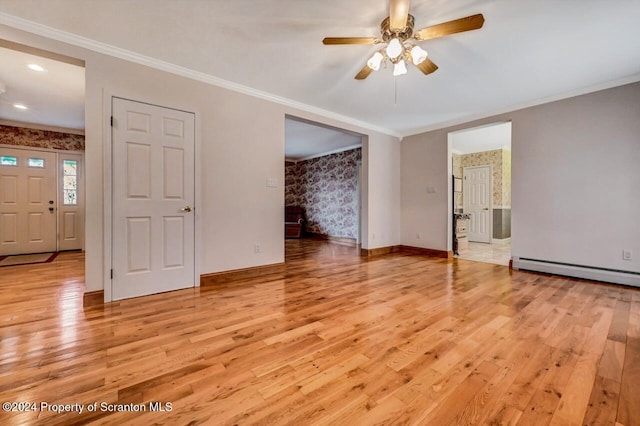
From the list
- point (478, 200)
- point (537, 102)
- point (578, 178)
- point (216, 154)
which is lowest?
point (478, 200)

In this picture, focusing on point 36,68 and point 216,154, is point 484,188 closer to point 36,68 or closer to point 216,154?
point 216,154

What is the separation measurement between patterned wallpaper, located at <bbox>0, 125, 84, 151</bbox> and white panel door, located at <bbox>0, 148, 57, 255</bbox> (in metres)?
0.17

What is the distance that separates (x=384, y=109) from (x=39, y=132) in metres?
6.77

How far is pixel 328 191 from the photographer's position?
7766 millimetres

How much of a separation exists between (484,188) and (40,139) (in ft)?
34.3

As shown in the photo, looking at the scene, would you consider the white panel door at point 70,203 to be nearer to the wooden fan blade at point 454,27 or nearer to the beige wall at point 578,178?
the wooden fan blade at point 454,27

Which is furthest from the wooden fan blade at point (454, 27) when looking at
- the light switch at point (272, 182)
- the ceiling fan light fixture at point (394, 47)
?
the light switch at point (272, 182)

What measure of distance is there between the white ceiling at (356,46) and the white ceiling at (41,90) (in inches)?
40.1

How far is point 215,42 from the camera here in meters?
2.56

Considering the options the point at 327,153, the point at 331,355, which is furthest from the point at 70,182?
the point at 331,355

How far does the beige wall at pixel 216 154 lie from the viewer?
2578 millimetres

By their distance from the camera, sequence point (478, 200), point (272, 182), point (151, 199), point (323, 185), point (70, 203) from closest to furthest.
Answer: point (151, 199), point (272, 182), point (70, 203), point (478, 200), point (323, 185)

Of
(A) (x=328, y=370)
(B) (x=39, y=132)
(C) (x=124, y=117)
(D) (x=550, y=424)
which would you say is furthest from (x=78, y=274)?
(D) (x=550, y=424)

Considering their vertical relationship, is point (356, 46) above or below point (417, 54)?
above
